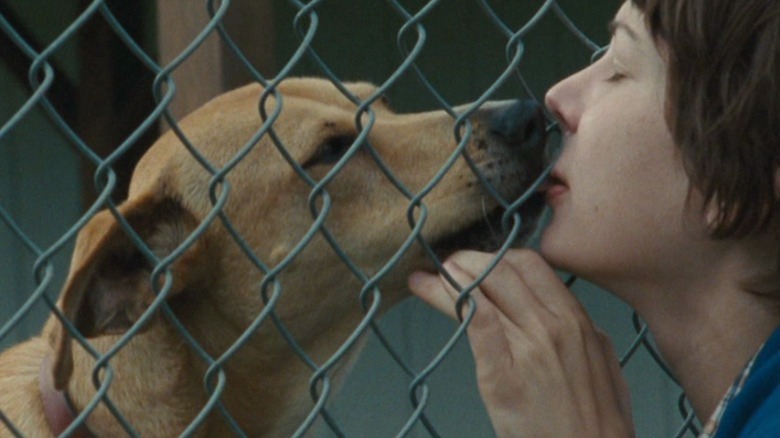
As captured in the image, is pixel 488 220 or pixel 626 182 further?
pixel 488 220

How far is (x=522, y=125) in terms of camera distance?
9.04ft

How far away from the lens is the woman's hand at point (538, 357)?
7.74 feet

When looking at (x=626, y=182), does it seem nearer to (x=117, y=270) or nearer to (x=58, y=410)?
(x=117, y=270)

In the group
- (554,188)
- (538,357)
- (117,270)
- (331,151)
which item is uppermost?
(117,270)

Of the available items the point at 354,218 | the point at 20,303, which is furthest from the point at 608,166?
the point at 20,303

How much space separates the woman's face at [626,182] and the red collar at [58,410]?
0.91 metres

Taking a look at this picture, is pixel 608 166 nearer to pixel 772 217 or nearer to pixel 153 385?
pixel 772 217

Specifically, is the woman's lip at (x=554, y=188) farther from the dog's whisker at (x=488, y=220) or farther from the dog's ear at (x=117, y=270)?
the dog's ear at (x=117, y=270)

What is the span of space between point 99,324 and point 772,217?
121cm

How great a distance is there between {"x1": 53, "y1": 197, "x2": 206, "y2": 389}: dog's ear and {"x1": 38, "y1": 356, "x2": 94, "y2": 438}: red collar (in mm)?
122

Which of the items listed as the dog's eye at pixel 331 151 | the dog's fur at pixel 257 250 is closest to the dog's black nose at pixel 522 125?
the dog's fur at pixel 257 250

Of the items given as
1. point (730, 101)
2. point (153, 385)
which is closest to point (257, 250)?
point (153, 385)

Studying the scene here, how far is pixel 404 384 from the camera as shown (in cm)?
641

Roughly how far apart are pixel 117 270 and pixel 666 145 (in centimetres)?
103
